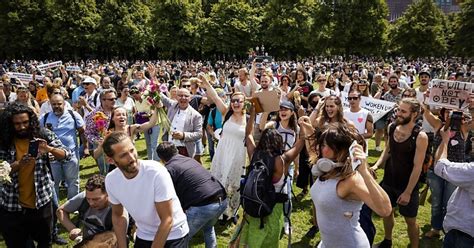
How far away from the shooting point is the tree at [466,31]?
44062 mm

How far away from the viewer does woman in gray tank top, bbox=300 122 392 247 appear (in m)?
2.73

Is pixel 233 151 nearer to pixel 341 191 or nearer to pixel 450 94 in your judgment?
pixel 341 191

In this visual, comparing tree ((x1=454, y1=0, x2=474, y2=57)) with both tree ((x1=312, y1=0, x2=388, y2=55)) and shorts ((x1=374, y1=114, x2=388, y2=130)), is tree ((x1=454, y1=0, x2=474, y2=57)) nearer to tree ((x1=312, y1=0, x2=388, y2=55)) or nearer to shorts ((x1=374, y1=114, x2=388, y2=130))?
tree ((x1=312, y1=0, x2=388, y2=55))

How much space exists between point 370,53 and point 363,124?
4704 cm

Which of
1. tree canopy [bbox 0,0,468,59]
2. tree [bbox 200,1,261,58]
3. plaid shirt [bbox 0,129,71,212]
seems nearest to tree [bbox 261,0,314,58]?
tree canopy [bbox 0,0,468,59]

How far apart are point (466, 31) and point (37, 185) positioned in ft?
166

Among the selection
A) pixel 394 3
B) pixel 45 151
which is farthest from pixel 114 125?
pixel 394 3

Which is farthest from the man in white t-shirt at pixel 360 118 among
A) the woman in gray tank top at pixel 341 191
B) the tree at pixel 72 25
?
the tree at pixel 72 25

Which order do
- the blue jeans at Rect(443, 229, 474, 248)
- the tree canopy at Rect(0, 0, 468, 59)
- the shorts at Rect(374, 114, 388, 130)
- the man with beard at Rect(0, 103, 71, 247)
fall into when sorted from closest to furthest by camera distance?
the blue jeans at Rect(443, 229, 474, 248)
the man with beard at Rect(0, 103, 71, 247)
the shorts at Rect(374, 114, 388, 130)
the tree canopy at Rect(0, 0, 468, 59)

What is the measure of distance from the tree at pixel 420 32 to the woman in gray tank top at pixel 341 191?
2105 inches

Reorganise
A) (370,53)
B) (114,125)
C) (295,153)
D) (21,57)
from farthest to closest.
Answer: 1. (21,57)
2. (370,53)
3. (114,125)
4. (295,153)

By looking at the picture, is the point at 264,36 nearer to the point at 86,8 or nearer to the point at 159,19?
the point at 159,19

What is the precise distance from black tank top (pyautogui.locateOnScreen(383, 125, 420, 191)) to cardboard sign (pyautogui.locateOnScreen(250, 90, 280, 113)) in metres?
1.52

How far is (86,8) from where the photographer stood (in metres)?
53.5
